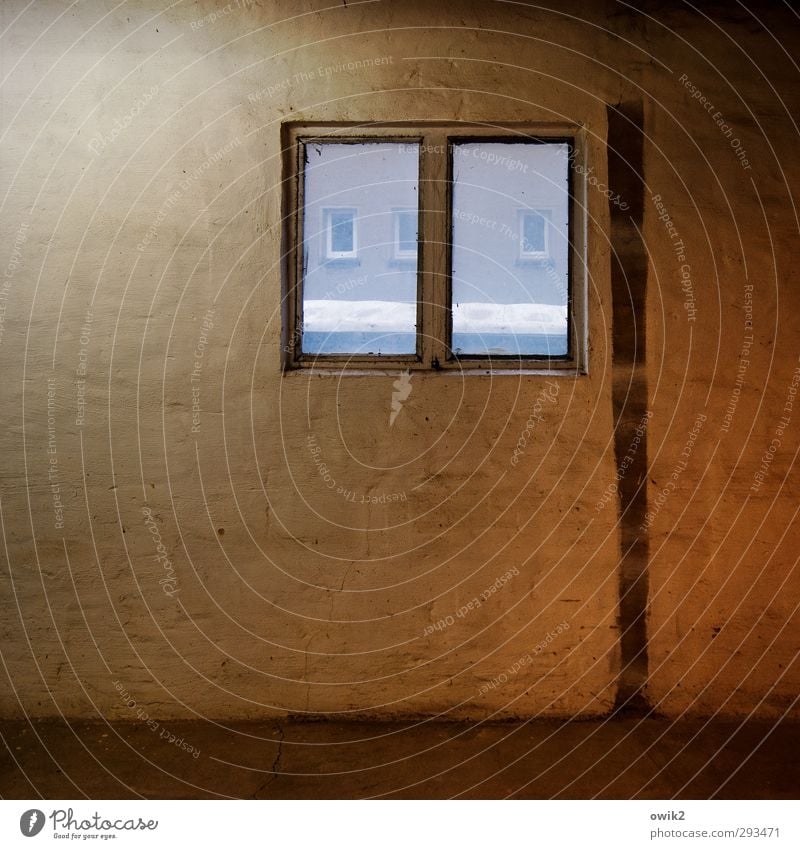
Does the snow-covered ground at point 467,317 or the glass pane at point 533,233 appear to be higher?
the glass pane at point 533,233

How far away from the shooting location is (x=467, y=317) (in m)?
2.45

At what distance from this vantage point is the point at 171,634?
7.76 ft

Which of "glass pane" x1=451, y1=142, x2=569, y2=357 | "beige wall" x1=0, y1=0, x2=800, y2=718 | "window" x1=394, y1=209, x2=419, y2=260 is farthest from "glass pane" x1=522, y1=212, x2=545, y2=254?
"window" x1=394, y1=209, x2=419, y2=260

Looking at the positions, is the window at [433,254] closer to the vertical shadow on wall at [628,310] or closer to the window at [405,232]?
the window at [405,232]

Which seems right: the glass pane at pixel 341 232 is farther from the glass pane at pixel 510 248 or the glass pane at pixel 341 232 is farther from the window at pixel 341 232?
the glass pane at pixel 510 248

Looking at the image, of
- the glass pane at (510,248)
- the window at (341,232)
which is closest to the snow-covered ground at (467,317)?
the glass pane at (510,248)

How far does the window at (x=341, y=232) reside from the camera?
2428mm

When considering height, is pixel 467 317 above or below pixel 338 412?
above

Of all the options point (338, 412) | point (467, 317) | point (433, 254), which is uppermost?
point (433, 254)

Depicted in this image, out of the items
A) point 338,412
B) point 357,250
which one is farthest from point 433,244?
point 338,412

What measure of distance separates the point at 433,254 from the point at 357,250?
294 millimetres

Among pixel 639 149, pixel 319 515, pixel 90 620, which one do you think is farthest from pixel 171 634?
pixel 639 149

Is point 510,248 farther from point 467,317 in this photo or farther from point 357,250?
point 357,250

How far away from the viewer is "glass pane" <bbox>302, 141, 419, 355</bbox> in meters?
2.43
